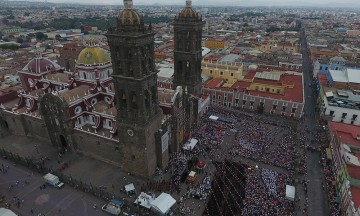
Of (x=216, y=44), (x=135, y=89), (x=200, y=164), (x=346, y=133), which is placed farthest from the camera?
(x=216, y=44)

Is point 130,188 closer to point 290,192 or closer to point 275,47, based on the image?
point 290,192

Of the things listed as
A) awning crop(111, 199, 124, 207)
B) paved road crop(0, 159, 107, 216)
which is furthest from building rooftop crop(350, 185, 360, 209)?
paved road crop(0, 159, 107, 216)

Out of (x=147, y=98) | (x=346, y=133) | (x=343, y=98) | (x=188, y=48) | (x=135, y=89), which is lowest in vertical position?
(x=346, y=133)

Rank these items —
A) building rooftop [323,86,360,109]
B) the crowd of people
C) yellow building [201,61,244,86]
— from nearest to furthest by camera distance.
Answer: the crowd of people < building rooftop [323,86,360,109] < yellow building [201,61,244,86]

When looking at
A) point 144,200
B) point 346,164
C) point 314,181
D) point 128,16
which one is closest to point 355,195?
point 346,164

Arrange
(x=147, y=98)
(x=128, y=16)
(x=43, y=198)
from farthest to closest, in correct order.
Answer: (x=43, y=198) → (x=147, y=98) → (x=128, y=16)

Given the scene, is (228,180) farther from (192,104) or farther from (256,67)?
(256,67)

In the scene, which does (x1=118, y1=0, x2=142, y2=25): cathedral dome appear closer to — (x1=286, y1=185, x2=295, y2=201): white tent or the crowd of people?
the crowd of people
